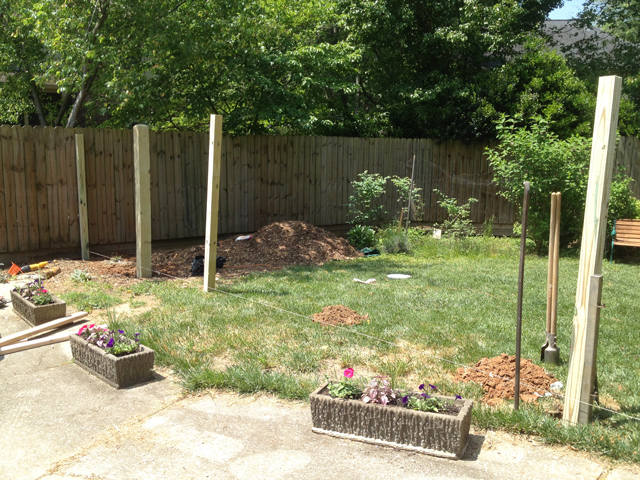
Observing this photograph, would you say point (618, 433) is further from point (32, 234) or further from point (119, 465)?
point (32, 234)

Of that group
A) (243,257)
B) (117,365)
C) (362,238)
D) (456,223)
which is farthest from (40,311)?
(456,223)

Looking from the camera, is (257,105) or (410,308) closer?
(410,308)

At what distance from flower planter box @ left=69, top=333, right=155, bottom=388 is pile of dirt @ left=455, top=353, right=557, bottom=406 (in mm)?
2497

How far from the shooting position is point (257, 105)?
11469 mm

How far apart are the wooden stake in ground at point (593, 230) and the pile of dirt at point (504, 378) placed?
47 centimetres

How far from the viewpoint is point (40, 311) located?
232 inches

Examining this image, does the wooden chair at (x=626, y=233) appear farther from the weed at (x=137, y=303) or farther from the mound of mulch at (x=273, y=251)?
the weed at (x=137, y=303)

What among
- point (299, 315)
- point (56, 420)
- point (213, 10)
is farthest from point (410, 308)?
point (213, 10)

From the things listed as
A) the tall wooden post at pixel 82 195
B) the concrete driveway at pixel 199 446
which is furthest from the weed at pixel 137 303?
the tall wooden post at pixel 82 195

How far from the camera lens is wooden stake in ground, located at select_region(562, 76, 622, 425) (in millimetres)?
3582

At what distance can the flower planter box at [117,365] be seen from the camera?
4465 mm

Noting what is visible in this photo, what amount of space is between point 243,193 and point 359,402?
8.03m

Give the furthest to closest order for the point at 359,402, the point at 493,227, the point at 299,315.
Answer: the point at 493,227 < the point at 299,315 < the point at 359,402

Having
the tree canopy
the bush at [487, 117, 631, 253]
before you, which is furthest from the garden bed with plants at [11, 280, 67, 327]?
the bush at [487, 117, 631, 253]
